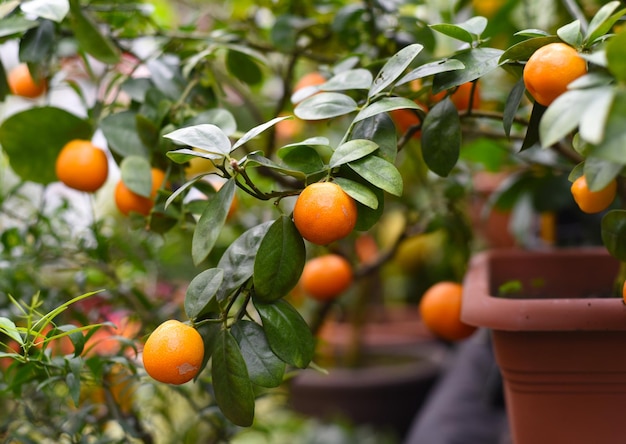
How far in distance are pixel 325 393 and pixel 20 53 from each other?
84 centimetres

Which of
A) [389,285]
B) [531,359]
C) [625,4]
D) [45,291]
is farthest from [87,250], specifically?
[389,285]

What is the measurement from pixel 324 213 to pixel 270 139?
37 centimetres

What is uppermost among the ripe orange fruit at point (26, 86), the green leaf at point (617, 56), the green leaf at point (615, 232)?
the green leaf at point (617, 56)

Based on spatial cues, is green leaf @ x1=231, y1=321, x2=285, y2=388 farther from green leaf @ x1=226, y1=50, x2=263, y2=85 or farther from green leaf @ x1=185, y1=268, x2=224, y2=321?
green leaf @ x1=226, y1=50, x2=263, y2=85

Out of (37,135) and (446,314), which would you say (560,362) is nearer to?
(446,314)

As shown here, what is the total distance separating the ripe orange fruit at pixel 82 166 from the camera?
20.9 inches

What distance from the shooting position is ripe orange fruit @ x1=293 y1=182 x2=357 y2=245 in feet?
1.20

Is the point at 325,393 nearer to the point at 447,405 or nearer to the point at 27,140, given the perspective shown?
the point at 447,405

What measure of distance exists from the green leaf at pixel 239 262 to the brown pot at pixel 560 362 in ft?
0.59

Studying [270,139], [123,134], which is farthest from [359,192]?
[270,139]

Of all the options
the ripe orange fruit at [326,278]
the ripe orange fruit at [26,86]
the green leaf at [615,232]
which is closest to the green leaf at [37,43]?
the ripe orange fruit at [26,86]

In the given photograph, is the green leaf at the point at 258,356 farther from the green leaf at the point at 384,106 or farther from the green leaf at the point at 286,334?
the green leaf at the point at 384,106

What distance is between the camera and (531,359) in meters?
0.48

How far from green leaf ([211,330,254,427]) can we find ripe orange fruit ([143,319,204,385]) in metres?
0.02
